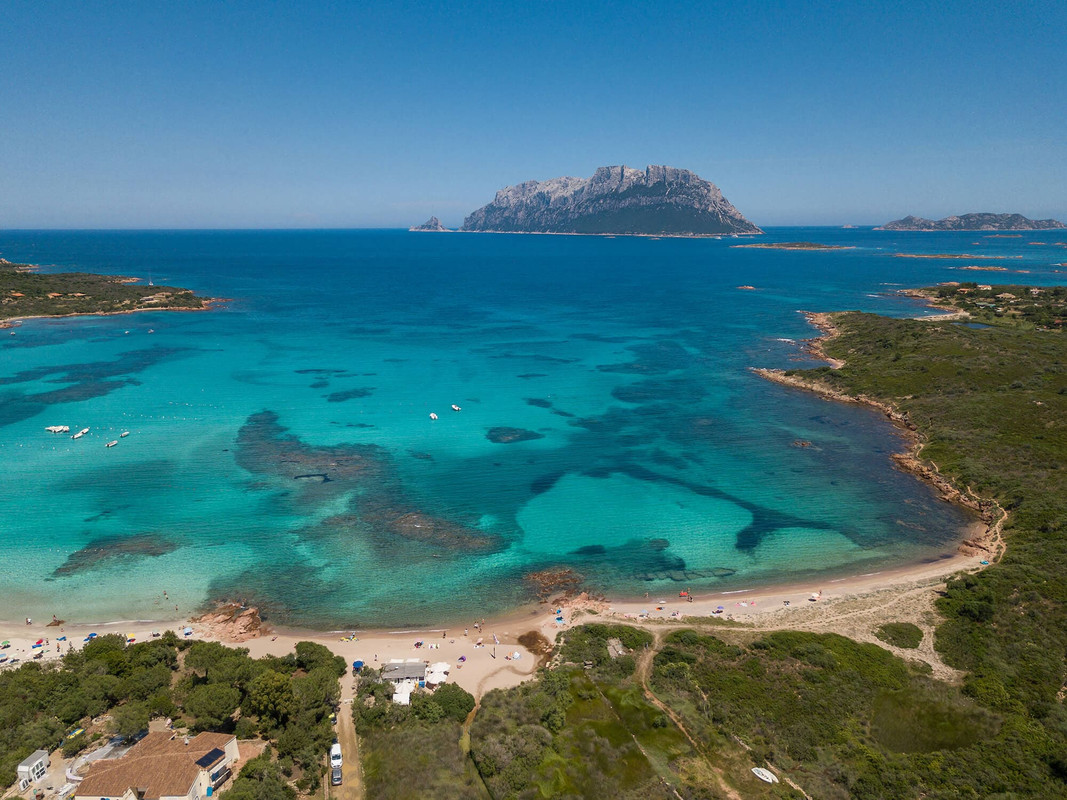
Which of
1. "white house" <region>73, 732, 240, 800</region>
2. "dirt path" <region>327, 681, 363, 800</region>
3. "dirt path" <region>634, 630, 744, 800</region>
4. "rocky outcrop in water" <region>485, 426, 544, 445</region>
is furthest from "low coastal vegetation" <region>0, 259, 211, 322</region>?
"dirt path" <region>634, 630, 744, 800</region>

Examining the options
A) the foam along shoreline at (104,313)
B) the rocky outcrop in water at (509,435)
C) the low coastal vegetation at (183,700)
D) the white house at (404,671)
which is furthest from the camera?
the foam along shoreline at (104,313)

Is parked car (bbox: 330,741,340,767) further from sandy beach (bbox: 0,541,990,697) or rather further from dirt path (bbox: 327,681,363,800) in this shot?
sandy beach (bbox: 0,541,990,697)

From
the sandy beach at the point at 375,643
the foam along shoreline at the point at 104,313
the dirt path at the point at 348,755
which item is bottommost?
the dirt path at the point at 348,755

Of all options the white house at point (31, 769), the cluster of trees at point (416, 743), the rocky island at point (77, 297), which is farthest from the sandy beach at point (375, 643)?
the rocky island at point (77, 297)

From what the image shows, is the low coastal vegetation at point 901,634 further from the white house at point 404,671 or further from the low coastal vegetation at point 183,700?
the low coastal vegetation at point 183,700

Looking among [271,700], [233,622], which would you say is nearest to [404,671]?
[271,700]

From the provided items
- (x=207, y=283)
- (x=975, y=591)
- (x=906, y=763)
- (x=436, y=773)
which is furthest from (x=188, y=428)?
(x=207, y=283)
